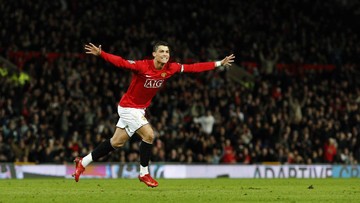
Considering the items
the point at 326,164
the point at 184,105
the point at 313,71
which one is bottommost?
the point at 326,164

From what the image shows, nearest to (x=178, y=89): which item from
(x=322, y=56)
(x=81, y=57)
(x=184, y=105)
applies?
(x=184, y=105)

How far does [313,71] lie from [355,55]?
3006 millimetres

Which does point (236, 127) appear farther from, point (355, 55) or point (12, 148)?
point (355, 55)

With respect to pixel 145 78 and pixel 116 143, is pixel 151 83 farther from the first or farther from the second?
pixel 116 143

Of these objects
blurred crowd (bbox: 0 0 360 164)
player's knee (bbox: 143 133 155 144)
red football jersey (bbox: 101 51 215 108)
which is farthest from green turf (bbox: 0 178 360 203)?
blurred crowd (bbox: 0 0 360 164)

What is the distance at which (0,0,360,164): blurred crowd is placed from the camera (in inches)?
963

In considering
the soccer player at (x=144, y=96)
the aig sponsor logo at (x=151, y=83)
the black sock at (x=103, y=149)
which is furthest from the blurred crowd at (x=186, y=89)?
the aig sponsor logo at (x=151, y=83)

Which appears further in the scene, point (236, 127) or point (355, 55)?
point (355, 55)

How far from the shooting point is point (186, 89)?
27953 millimetres

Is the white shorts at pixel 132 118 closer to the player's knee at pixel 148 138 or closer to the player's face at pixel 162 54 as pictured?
the player's knee at pixel 148 138

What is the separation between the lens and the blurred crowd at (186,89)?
24469mm

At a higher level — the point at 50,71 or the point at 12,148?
the point at 50,71

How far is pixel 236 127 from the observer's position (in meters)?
26.3

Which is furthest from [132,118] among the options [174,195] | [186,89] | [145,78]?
[186,89]
